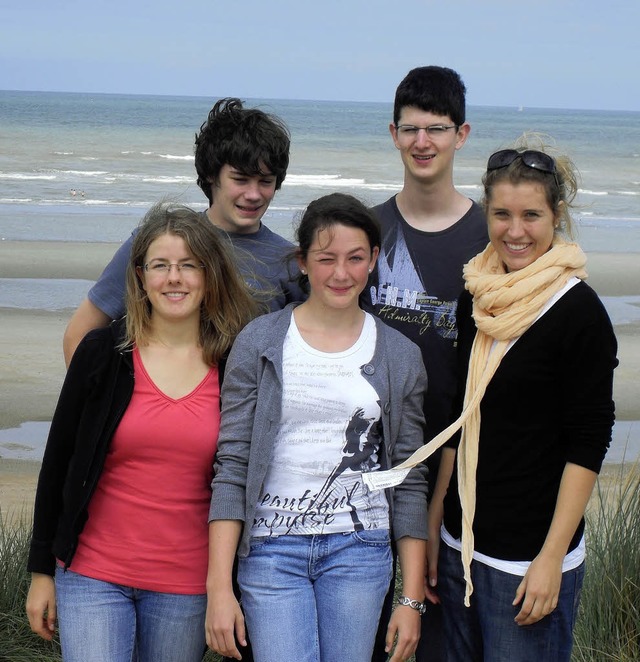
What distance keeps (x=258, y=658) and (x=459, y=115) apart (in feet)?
7.02

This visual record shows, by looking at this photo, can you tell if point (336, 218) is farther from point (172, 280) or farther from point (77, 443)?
point (77, 443)

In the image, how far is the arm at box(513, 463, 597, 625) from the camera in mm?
2752

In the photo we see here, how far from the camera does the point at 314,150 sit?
135ft

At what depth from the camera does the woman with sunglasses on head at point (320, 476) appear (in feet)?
9.43

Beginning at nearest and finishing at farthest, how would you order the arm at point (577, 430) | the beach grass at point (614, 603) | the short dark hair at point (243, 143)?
the arm at point (577, 430)
the short dark hair at point (243, 143)
the beach grass at point (614, 603)

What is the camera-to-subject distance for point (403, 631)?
2957 mm

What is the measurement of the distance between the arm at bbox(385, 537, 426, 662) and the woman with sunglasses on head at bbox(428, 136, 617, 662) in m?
0.13

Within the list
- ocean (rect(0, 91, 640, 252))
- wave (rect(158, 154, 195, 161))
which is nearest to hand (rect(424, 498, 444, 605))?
ocean (rect(0, 91, 640, 252))

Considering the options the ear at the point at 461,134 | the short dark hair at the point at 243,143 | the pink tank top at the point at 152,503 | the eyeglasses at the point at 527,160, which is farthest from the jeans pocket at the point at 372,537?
the ear at the point at 461,134

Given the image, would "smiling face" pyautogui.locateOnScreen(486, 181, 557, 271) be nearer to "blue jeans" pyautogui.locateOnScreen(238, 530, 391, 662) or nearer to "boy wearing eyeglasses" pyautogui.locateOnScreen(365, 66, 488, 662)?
"boy wearing eyeglasses" pyautogui.locateOnScreen(365, 66, 488, 662)

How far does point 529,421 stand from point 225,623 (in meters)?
1.09

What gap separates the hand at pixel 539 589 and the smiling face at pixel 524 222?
89 cm

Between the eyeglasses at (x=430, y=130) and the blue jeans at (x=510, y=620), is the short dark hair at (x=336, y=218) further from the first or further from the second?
the blue jeans at (x=510, y=620)

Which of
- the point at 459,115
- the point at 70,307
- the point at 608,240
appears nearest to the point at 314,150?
the point at 608,240
